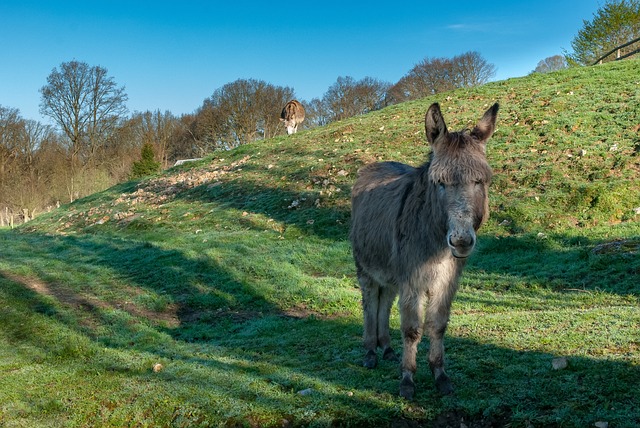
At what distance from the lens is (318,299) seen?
9.88 m

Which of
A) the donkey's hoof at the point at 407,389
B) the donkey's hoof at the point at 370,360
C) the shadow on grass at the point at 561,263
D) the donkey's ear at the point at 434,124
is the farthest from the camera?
the shadow on grass at the point at 561,263

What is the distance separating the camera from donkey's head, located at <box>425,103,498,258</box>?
12.9 feet

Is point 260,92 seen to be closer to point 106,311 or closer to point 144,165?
point 144,165

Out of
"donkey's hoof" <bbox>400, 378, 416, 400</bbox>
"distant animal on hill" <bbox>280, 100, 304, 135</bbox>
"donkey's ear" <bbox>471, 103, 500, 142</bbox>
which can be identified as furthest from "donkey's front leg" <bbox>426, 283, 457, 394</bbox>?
"distant animal on hill" <bbox>280, 100, 304, 135</bbox>

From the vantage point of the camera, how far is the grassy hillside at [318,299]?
484 cm

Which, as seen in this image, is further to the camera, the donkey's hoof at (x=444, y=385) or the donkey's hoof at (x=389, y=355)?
the donkey's hoof at (x=389, y=355)

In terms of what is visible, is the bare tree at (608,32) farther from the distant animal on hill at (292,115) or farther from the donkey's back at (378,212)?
the donkey's back at (378,212)

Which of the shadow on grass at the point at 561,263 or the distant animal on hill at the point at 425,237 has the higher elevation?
the distant animal on hill at the point at 425,237

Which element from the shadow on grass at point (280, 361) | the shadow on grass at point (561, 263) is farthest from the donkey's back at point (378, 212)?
the shadow on grass at point (561, 263)

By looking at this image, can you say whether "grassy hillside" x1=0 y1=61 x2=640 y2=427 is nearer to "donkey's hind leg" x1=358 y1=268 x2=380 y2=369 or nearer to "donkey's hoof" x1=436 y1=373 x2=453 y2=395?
"donkey's hoof" x1=436 y1=373 x2=453 y2=395

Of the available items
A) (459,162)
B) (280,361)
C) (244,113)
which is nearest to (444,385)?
(459,162)

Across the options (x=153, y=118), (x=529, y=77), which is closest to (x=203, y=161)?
(x=529, y=77)

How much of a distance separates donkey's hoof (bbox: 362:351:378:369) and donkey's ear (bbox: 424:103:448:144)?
9.28ft

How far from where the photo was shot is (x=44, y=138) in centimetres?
4866
